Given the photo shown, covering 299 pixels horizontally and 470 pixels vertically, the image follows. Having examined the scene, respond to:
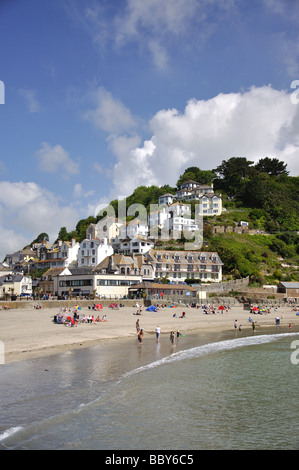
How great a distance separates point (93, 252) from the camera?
245ft

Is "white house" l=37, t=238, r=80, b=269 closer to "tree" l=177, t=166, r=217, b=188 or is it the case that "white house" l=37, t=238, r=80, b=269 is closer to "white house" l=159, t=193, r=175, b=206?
"white house" l=159, t=193, r=175, b=206

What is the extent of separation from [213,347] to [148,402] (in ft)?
45.3

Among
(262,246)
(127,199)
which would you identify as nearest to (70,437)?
(262,246)

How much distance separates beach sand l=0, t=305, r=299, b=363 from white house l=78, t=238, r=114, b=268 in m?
26.4

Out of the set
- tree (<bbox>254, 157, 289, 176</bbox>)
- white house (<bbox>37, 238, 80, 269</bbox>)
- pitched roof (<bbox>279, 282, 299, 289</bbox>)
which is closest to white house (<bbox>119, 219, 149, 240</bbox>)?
white house (<bbox>37, 238, 80, 269</bbox>)

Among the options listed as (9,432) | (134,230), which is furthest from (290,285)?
(9,432)

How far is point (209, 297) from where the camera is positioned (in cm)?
6044

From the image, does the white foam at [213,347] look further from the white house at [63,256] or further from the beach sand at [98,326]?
the white house at [63,256]

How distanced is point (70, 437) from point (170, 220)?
8007 centimetres

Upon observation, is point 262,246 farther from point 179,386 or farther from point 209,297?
point 179,386

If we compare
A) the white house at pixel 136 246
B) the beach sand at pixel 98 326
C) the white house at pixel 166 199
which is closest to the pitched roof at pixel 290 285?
the beach sand at pixel 98 326

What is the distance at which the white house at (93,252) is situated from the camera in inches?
2911

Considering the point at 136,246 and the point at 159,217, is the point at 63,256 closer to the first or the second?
the point at 136,246
